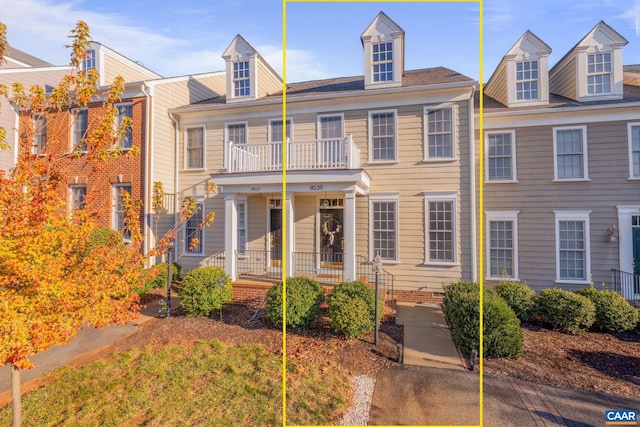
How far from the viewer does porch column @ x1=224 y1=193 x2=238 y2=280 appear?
10.7 meters

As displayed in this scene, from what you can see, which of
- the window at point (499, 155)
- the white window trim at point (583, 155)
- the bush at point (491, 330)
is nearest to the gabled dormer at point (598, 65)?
the white window trim at point (583, 155)

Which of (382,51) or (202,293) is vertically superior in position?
(382,51)

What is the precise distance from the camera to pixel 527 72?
449 inches

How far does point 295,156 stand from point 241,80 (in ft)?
15.3

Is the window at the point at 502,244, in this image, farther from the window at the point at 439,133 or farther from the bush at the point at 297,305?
the bush at the point at 297,305

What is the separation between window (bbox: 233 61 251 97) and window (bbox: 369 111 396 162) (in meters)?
5.35

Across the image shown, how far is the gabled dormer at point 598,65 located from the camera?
35.1ft

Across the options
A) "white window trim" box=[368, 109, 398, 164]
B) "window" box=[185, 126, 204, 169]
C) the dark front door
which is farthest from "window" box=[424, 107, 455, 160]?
"window" box=[185, 126, 204, 169]

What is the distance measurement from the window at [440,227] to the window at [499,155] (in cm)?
192

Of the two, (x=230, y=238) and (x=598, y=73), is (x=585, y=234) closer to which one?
(x=598, y=73)

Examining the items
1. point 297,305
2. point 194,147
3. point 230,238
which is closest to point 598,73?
point 297,305

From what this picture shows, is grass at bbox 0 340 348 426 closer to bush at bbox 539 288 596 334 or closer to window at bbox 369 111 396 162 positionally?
bush at bbox 539 288 596 334

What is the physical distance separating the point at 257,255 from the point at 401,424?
8.71 meters

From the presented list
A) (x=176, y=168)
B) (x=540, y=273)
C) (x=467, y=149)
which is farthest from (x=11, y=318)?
(x=540, y=273)
